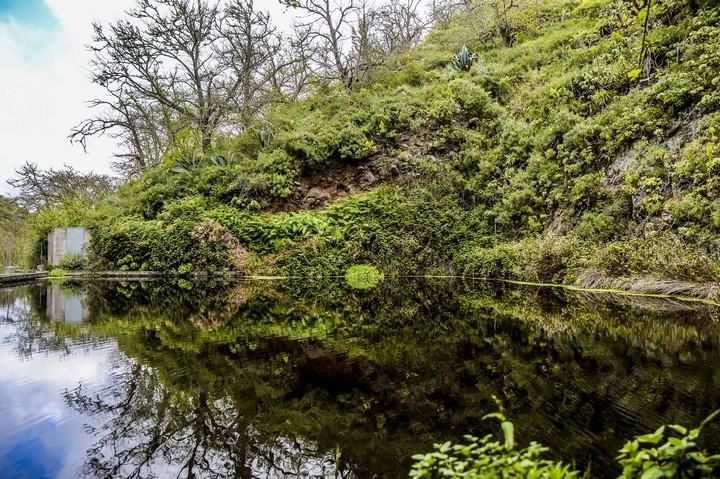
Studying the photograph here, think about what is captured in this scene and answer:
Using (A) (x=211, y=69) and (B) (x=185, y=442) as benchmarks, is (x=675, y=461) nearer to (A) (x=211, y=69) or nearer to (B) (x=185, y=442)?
(B) (x=185, y=442)

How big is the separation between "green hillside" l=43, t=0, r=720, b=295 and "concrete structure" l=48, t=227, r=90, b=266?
34.2 inches

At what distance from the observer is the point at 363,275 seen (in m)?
15.5

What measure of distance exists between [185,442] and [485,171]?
15.1 meters

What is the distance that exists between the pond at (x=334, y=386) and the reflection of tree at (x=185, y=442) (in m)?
0.01

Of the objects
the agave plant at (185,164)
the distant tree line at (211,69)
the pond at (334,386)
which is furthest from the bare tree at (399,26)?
the pond at (334,386)

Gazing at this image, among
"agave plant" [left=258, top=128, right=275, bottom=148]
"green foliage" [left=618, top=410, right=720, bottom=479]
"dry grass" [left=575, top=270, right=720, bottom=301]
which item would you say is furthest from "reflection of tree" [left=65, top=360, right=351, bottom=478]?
"agave plant" [left=258, top=128, right=275, bottom=148]

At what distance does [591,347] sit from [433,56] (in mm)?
20773

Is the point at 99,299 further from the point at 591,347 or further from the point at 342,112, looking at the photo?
the point at 342,112

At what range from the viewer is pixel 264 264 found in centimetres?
1673

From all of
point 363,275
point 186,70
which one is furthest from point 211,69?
point 363,275

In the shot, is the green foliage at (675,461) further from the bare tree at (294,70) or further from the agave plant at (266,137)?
the bare tree at (294,70)

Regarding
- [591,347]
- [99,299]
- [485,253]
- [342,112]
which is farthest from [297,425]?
[342,112]

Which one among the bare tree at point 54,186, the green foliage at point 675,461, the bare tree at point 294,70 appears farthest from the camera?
the bare tree at point 54,186

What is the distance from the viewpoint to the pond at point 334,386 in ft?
9.35
